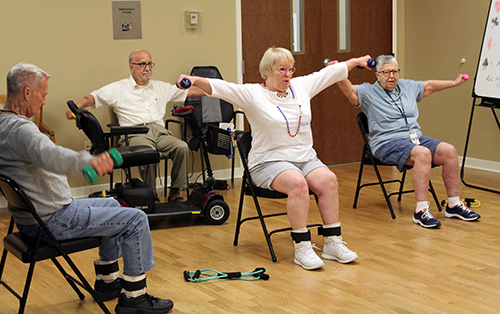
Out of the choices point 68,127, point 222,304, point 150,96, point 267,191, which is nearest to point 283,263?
point 267,191

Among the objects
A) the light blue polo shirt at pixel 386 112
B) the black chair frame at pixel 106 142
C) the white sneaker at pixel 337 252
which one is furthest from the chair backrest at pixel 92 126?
the light blue polo shirt at pixel 386 112

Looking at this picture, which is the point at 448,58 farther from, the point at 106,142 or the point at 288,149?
the point at 106,142

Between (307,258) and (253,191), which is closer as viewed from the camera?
(307,258)

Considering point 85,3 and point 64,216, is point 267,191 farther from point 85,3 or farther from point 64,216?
point 85,3

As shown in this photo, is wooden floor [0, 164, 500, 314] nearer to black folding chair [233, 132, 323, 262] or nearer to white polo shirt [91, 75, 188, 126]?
black folding chair [233, 132, 323, 262]

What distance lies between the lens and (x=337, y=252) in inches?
139

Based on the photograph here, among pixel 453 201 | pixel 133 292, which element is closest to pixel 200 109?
pixel 453 201

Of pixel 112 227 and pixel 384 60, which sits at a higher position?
pixel 384 60

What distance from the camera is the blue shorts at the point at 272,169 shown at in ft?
11.9

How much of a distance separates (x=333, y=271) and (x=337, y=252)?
0.17m

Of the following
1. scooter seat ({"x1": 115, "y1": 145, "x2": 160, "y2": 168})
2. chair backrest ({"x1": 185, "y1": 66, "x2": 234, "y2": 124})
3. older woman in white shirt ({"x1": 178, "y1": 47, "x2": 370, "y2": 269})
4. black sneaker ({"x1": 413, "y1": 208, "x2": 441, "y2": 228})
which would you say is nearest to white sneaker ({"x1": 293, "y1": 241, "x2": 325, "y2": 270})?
older woman in white shirt ({"x1": 178, "y1": 47, "x2": 370, "y2": 269})

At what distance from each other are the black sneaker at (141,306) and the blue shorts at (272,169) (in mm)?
1065

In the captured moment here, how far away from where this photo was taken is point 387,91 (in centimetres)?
466

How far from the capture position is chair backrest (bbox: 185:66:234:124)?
18.2 feet
